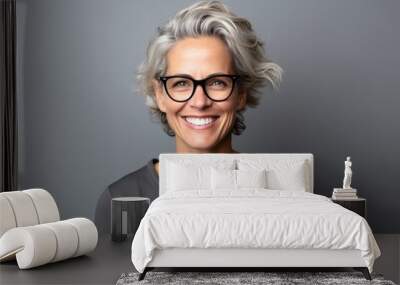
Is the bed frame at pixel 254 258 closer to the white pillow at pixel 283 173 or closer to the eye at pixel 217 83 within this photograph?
the white pillow at pixel 283 173

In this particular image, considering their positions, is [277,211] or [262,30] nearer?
[277,211]

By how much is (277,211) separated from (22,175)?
3.42 metres

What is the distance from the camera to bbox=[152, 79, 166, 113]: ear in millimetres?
6660

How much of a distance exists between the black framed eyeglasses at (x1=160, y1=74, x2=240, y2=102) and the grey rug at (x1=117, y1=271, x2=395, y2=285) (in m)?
2.15

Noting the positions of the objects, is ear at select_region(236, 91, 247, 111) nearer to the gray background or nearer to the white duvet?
the gray background

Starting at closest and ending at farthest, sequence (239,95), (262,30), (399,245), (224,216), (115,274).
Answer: (224,216)
(115,274)
(399,245)
(239,95)
(262,30)

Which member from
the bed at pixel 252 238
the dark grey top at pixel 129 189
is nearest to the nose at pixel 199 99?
the dark grey top at pixel 129 189

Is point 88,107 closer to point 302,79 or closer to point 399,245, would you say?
point 302,79

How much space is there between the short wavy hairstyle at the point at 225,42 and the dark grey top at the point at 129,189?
47 cm

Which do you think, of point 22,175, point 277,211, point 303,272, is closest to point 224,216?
point 277,211

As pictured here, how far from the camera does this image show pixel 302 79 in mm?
7152

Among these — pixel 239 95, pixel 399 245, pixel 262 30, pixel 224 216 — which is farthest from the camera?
pixel 262 30

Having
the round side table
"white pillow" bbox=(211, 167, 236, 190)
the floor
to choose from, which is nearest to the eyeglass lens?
"white pillow" bbox=(211, 167, 236, 190)

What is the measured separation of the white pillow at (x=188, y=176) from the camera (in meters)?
5.96
